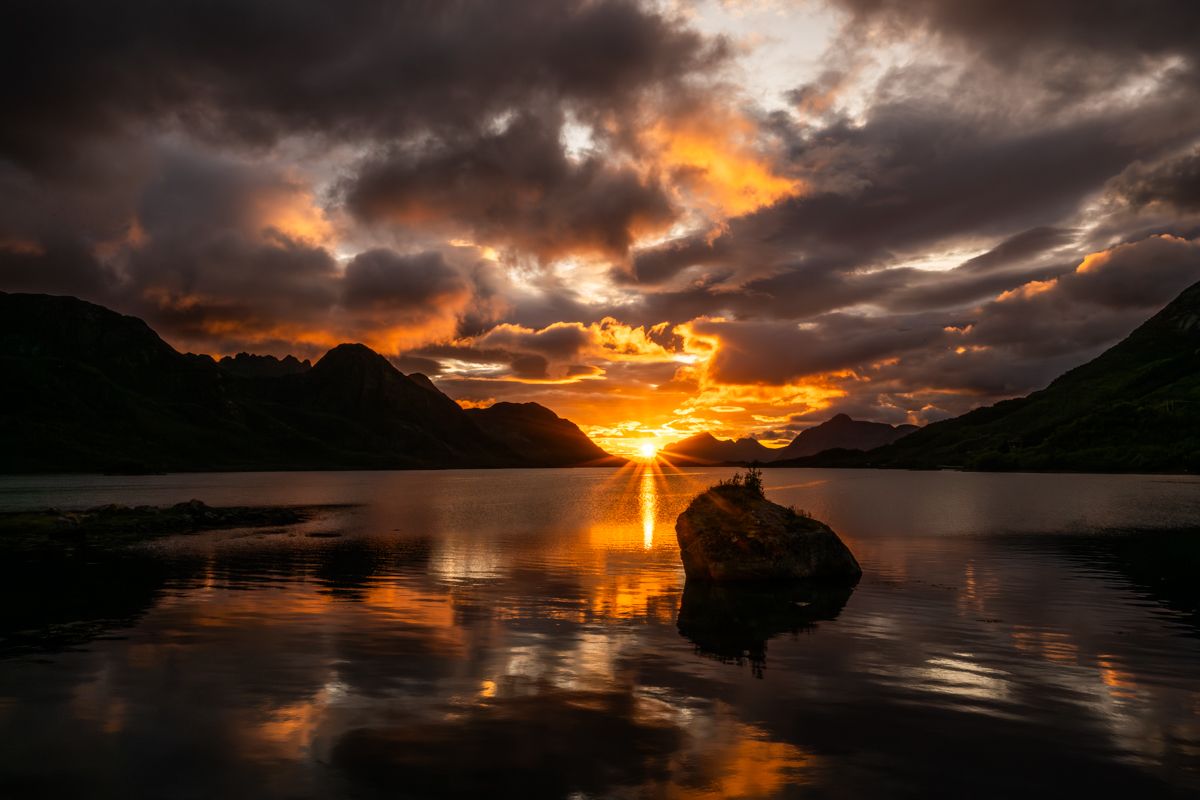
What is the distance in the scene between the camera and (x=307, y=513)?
100m

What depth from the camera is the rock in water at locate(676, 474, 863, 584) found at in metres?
37.3

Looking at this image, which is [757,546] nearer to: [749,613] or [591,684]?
[749,613]

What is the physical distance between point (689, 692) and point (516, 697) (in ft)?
14.8

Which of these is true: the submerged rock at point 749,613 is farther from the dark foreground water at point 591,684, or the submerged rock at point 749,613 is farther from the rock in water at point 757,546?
the rock in water at point 757,546

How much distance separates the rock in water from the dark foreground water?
7.72ft

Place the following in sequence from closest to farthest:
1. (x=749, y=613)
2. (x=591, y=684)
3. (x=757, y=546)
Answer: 1. (x=591, y=684)
2. (x=749, y=613)
3. (x=757, y=546)

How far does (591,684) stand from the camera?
19.3 meters

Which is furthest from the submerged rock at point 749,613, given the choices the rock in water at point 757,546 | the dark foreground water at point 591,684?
the rock in water at point 757,546

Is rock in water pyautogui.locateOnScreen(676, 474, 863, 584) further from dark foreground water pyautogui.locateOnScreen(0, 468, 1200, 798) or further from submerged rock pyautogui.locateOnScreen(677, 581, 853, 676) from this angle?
dark foreground water pyautogui.locateOnScreen(0, 468, 1200, 798)

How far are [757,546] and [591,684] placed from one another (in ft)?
66.8

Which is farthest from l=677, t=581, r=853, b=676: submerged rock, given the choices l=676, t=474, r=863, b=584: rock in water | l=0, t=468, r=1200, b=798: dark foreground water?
l=676, t=474, r=863, b=584: rock in water

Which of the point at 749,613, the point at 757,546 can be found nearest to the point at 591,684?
the point at 749,613

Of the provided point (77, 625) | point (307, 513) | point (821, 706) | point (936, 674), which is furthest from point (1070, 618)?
point (307, 513)

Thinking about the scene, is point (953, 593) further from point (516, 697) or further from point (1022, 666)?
point (516, 697)
